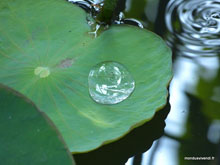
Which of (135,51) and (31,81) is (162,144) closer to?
(135,51)

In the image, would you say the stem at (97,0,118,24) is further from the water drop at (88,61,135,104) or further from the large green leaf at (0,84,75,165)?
the large green leaf at (0,84,75,165)

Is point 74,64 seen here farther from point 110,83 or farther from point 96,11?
point 96,11

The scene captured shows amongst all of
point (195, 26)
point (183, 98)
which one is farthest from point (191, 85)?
point (195, 26)

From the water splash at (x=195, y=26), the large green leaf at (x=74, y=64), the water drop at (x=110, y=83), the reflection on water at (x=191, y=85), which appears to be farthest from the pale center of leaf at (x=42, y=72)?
the water splash at (x=195, y=26)

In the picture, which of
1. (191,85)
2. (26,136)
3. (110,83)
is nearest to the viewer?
(26,136)

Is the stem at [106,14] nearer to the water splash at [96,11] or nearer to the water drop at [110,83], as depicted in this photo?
the water splash at [96,11]

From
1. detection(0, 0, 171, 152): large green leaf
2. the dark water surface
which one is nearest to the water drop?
detection(0, 0, 171, 152): large green leaf
